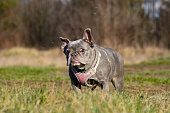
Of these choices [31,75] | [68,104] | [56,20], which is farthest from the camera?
[56,20]

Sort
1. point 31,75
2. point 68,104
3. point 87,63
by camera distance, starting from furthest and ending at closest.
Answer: point 31,75 < point 87,63 < point 68,104

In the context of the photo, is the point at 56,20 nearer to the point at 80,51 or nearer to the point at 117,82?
the point at 117,82

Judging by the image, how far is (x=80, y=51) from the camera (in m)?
5.87

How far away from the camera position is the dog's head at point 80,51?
577cm

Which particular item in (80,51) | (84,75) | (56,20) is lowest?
(84,75)

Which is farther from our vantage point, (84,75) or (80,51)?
(84,75)

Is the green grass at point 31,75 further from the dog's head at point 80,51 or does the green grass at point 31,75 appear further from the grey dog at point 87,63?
the dog's head at point 80,51

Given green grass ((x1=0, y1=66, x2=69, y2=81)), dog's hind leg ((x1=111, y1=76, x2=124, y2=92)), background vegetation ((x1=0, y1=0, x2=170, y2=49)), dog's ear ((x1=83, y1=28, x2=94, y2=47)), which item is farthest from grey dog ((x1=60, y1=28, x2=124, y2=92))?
background vegetation ((x1=0, y1=0, x2=170, y2=49))

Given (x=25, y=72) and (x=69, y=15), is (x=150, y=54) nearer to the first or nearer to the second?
(x=69, y=15)

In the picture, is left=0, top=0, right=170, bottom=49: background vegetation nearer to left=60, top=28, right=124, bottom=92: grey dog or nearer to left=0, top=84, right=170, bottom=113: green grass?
left=60, top=28, right=124, bottom=92: grey dog

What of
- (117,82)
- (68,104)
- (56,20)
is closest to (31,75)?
(117,82)

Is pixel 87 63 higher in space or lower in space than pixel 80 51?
lower

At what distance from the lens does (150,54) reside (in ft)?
87.1

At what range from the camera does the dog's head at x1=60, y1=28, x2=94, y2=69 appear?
5767mm
